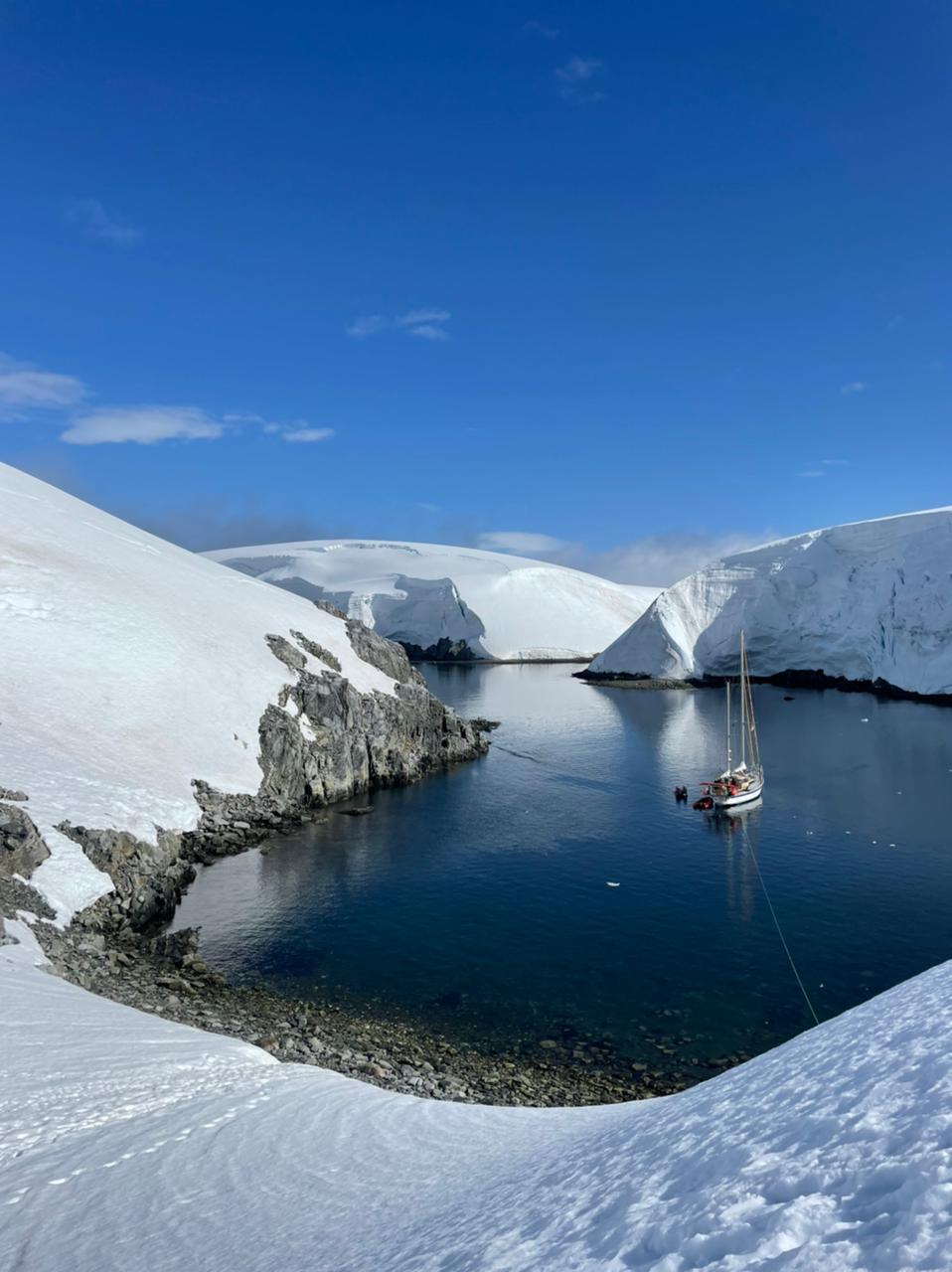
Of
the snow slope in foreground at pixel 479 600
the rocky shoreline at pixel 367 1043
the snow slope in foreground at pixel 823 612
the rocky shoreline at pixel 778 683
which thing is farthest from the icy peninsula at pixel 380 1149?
the snow slope in foreground at pixel 479 600

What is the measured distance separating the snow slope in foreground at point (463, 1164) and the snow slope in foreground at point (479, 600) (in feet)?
396

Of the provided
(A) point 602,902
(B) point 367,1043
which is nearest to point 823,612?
(A) point 602,902

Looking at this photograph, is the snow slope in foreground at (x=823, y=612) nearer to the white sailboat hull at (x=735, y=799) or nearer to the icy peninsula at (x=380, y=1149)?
the white sailboat hull at (x=735, y=799)

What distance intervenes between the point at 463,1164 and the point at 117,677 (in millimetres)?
31705

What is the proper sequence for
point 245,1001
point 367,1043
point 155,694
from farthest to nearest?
point 155,694
point 245,1001
point 367,1043

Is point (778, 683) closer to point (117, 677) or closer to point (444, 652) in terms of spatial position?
point (444, 652)

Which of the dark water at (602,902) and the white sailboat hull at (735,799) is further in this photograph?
the white sailboat hull at (735,799)

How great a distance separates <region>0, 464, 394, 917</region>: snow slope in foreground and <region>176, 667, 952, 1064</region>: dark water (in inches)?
173

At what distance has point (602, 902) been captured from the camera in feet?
89.2

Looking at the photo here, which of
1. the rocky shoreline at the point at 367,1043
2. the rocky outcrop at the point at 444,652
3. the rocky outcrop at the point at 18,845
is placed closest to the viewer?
the rocky shoreline at the point at 367,1043

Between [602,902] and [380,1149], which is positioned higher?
[380,1149]

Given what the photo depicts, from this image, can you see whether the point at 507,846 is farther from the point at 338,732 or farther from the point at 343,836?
the point at 338,732

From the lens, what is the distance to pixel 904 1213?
4070 mm

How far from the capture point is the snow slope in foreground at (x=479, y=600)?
135 m
